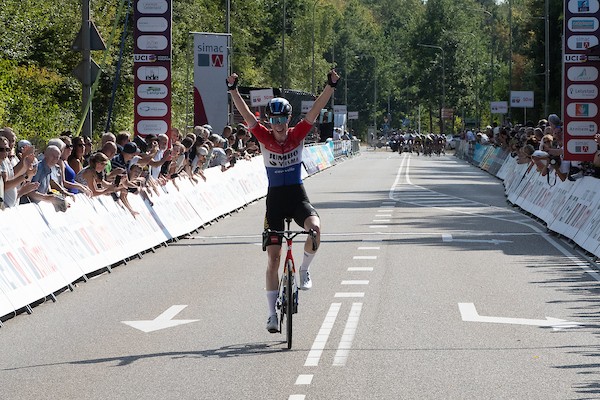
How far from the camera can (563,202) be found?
23875 mm

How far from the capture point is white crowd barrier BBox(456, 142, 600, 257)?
2039cm

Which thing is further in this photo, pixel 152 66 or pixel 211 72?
pixel 211 72

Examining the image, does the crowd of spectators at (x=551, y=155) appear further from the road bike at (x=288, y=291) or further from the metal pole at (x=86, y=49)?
the road bike at (x=288, y=291)

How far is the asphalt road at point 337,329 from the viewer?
389 inches

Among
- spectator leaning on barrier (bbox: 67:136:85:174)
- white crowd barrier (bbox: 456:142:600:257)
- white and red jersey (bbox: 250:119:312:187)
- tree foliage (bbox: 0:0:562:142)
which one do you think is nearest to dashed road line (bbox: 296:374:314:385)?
white and red jersey (bbox: 250:119:312:187)

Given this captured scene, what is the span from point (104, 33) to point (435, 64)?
10523 centimetres

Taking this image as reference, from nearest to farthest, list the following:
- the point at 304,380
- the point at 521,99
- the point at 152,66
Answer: the point at 304,380 → the point at 152,66 → the point at 521,99

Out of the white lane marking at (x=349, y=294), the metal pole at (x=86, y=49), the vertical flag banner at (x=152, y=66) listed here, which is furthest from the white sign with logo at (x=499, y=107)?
the white lane marking at (x=349, y=294)

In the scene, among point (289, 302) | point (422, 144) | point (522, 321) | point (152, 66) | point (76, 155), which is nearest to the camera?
point (289, 302)

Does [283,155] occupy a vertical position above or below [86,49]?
below

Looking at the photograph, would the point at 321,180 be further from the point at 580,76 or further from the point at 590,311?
the point at 590,311

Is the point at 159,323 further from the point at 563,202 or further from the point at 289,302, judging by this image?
the point at 563,202

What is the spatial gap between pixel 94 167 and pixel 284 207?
23.6ft

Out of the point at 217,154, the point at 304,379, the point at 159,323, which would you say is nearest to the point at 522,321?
the point at 159,323
